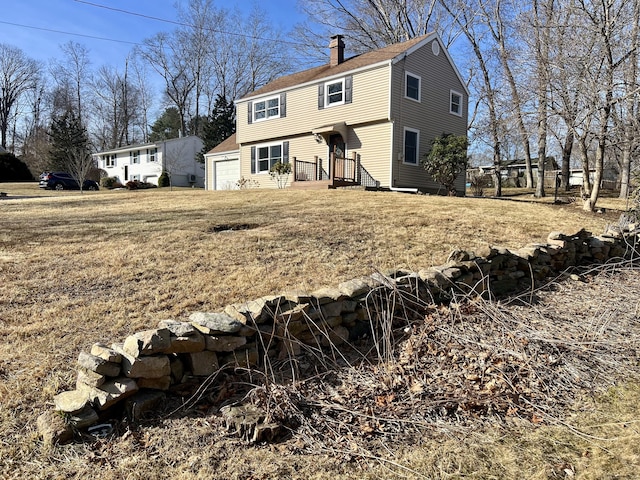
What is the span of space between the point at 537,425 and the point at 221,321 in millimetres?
2160

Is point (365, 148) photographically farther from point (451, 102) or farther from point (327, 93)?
point (451, 102)

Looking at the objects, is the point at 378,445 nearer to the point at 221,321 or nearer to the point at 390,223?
the point at 221,321

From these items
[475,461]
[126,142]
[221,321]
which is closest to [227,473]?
[221,321]

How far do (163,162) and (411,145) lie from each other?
955 inches

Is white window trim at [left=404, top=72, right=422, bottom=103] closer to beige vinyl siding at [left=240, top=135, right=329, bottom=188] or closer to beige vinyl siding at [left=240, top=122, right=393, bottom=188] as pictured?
beige vinyl siding at [left=240, top=122, right=393, bottom=188]

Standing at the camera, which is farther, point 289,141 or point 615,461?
point 289,141

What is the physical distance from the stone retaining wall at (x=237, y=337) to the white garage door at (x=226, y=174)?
64.1 feet

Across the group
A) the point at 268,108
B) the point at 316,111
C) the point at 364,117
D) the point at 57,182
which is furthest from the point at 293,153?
the point at 57,182

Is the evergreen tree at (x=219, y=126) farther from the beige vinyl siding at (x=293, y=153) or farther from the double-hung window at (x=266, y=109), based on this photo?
the double-hung window at (x=266, y=109)

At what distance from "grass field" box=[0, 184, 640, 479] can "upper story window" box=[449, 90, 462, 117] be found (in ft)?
29.0

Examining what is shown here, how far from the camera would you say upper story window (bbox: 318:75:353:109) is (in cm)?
1658

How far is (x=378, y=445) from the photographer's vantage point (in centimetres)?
238

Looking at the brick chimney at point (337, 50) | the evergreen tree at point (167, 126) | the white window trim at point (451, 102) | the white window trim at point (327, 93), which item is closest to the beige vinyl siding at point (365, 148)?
the white window trim at point (327, 93)

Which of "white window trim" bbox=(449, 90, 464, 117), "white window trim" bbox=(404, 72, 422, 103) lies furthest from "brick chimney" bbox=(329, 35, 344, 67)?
"white window trim" bbox=(449, 90, 464, 117)
